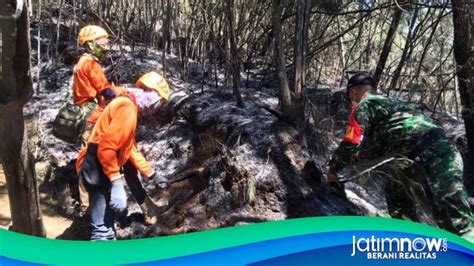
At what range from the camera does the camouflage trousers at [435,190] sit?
3.02m

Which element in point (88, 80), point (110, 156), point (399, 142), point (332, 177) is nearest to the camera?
point (110, 156)

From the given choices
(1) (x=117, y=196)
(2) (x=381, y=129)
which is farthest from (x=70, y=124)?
(2) (x=381, y=129)

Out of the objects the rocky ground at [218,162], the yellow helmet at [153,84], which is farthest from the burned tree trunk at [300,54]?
the yellow helmet at [153,84]

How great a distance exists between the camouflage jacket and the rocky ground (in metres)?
0.23

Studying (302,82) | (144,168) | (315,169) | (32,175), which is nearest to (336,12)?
(302,82)

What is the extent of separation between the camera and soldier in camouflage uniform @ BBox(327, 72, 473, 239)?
3148mm

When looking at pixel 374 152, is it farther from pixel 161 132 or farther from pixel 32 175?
pixel 32 175

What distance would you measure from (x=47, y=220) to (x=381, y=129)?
212cm

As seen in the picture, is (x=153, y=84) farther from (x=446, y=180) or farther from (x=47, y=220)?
(x=446, y=180)

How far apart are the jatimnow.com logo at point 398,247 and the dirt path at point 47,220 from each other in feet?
5.06

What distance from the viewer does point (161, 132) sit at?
12.1 ft

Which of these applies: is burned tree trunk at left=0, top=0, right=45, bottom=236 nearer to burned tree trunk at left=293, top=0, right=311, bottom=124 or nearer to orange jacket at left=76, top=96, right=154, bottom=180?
orange jacket at left=76, top=96, right=154, bottom=180

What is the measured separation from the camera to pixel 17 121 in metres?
2.73

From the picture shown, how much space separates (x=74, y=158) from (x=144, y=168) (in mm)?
718
